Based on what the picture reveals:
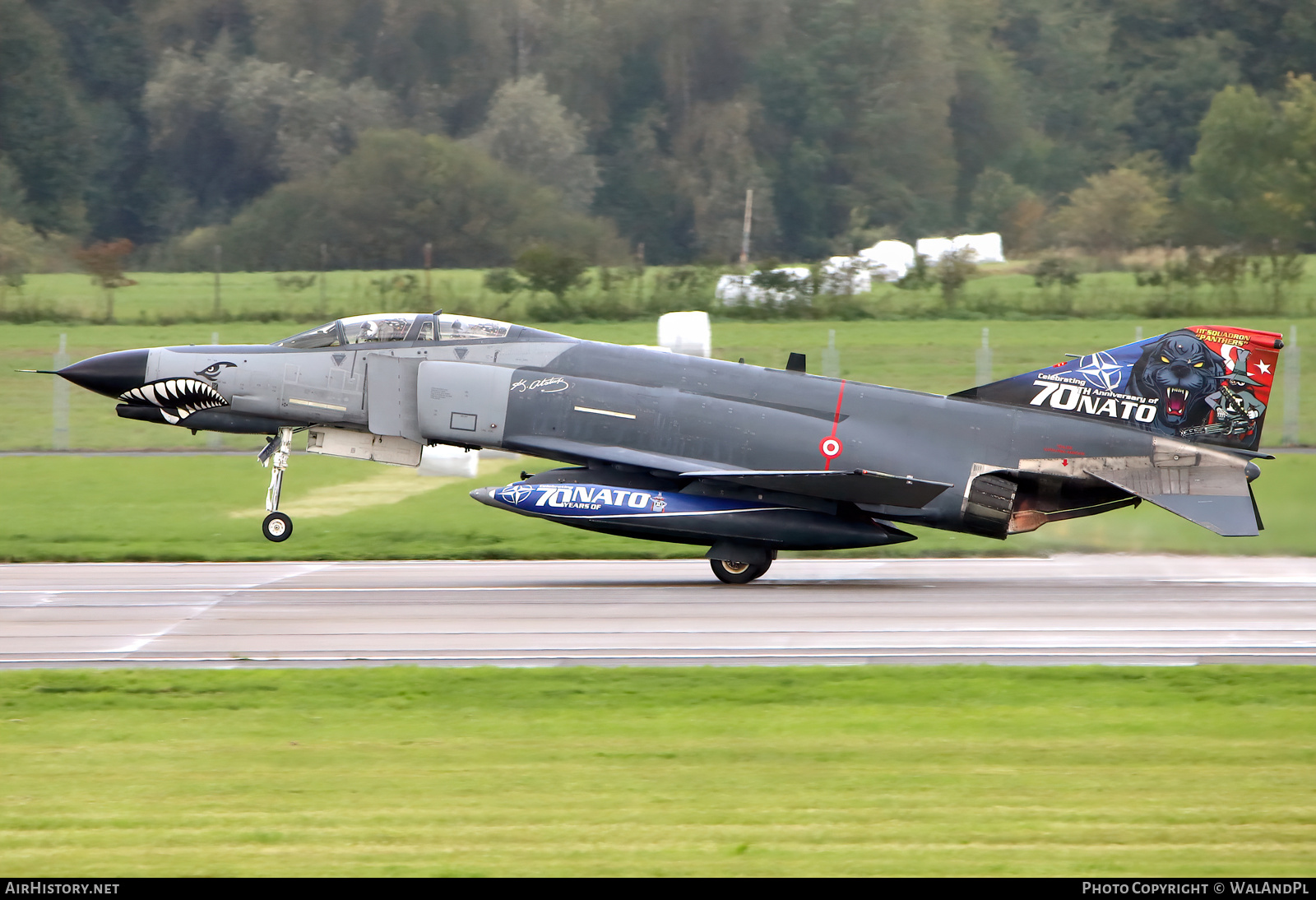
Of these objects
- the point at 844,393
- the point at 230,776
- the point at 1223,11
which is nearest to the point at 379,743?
the point at 230,776

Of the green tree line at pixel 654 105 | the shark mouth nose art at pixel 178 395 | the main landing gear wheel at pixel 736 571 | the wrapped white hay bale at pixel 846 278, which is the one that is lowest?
the main landing gear wheel at pixel 736 571

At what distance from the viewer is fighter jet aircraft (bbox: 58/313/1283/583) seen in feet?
55.8

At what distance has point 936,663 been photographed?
41.3ft

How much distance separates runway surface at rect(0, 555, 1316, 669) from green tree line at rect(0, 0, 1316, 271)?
3621 centimetres

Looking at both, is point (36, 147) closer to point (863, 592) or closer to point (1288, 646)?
point (863, 592)

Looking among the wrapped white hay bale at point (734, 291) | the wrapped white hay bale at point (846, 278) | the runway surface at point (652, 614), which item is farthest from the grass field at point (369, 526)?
the wrapped white hay bale at point (846, 278)

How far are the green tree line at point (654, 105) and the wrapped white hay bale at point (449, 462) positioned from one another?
1143 inches

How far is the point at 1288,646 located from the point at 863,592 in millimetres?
4762

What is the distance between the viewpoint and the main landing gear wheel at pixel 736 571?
1748 centimetres

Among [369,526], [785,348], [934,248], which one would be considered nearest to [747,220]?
[934,248]

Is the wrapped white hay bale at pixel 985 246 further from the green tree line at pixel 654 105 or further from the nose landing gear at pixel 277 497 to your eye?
the nose landing gear at pixel 277 497

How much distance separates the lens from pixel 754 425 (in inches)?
688
